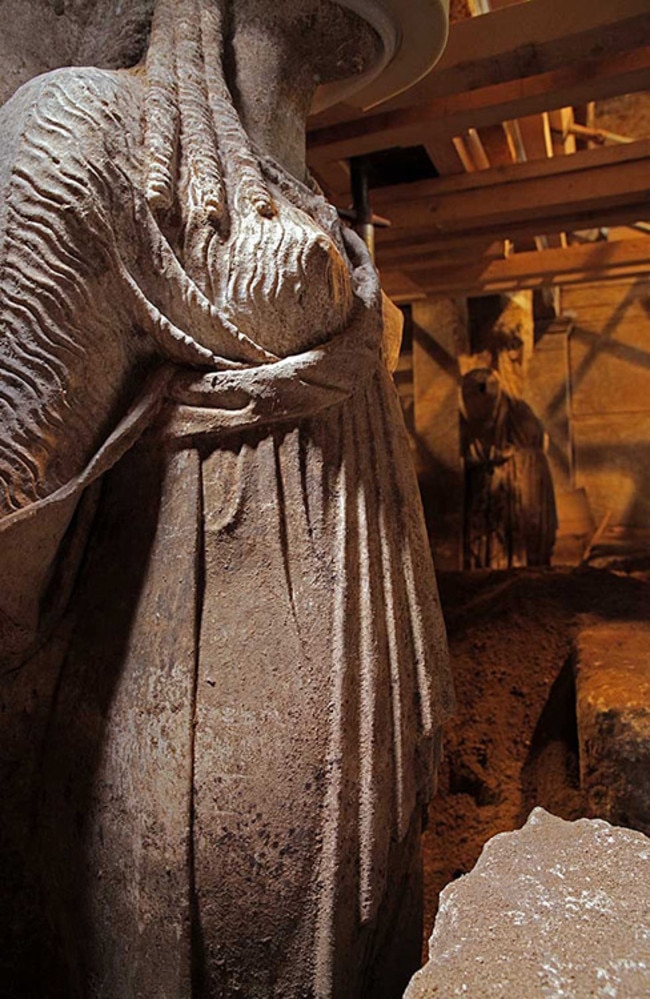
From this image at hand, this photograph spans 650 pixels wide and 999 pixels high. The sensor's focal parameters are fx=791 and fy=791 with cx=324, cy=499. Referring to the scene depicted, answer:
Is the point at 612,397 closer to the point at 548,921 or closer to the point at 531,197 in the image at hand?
the point at 531,197

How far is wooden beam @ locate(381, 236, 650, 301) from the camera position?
3627 millimetres

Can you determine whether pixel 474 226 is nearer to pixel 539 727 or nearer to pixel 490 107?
pixel 490 107

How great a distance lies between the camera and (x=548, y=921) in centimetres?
88

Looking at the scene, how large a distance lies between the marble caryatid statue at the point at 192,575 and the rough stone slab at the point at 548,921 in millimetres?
217

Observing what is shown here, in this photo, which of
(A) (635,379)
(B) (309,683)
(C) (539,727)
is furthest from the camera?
(A) (635,379)

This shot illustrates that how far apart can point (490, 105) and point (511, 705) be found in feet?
6.18

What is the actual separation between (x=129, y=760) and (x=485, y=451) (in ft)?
14.8

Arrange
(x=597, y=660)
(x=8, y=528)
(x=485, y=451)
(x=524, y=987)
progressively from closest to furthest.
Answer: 1. (x=524, y=987)
2. (x=8, y=528)
3. (x=597, y=660)
4. (x=485, y=451)

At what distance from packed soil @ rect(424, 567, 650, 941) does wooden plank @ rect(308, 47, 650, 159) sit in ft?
5.50

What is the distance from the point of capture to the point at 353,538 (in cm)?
122

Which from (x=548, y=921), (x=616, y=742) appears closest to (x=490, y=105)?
(x=616, y=742)

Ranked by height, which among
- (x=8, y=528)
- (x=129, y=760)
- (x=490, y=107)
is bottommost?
(x=129, y=760)

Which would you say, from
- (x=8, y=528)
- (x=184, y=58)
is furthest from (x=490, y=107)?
(x=8, y=528)

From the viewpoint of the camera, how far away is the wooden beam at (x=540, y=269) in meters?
3.63
